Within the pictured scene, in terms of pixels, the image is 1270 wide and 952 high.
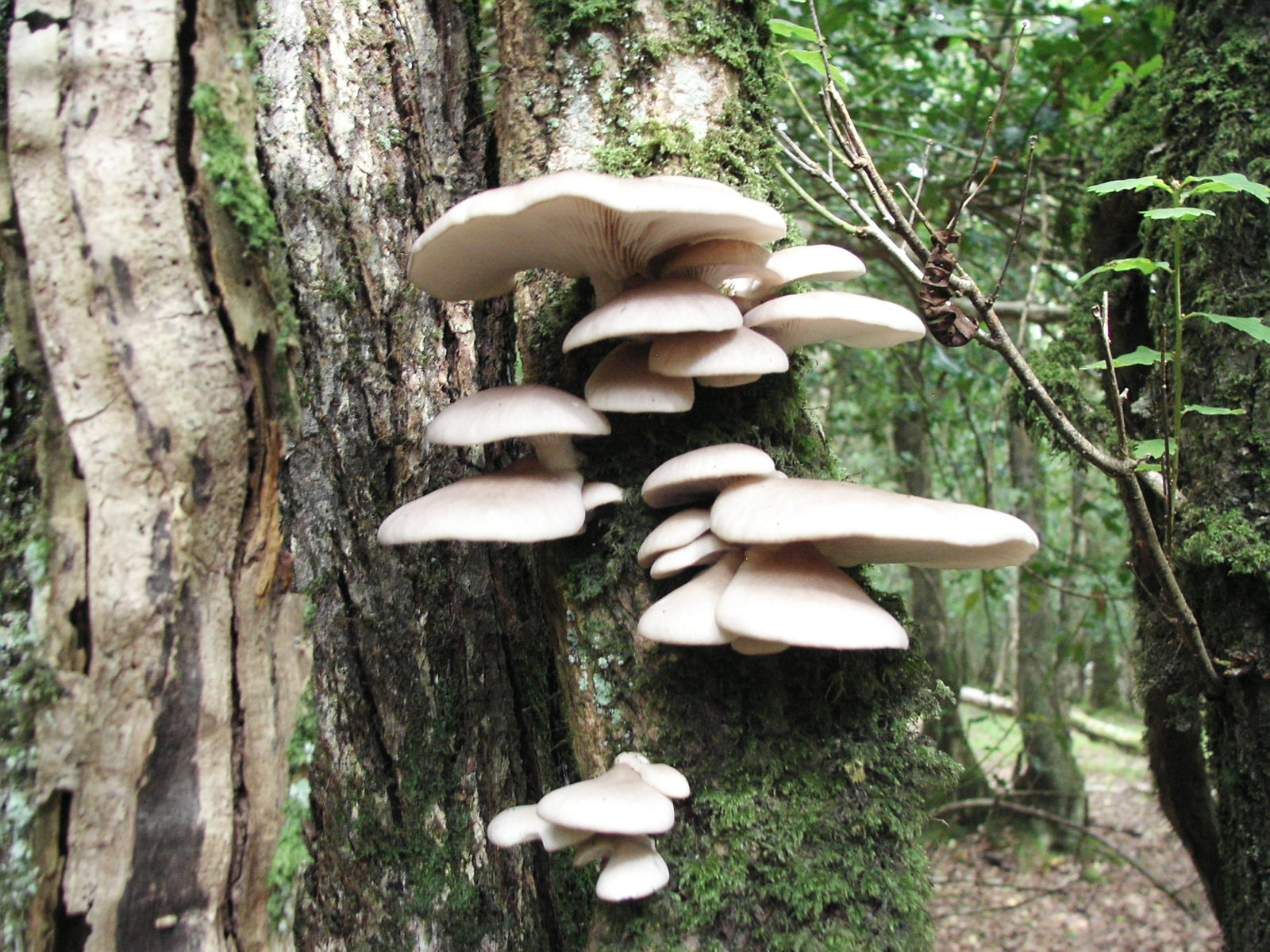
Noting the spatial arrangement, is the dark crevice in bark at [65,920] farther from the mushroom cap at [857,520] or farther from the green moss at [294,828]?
the mushroom cap at [857,520]

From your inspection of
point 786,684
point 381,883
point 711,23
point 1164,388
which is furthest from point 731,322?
point 381,883

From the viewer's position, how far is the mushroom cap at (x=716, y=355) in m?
1.82

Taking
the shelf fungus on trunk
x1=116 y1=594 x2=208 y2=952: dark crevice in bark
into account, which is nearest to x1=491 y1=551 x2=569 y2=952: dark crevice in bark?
the shelf fungus on trunk

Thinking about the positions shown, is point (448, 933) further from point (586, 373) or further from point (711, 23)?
point (711, 23)

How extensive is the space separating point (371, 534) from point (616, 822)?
97 centimetres

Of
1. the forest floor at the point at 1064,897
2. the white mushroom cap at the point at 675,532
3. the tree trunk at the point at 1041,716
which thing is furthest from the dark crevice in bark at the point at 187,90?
the tree trunk at the point at 1041,716

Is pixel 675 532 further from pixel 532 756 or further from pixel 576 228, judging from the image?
pixel 532 756

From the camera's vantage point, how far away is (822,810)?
5.75ft

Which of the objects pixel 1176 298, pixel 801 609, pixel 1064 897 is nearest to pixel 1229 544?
pixel 1176 298

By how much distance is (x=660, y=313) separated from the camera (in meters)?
1.76

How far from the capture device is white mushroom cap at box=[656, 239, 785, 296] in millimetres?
1989

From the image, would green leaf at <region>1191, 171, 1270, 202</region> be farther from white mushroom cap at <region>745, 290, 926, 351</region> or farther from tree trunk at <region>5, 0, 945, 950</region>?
tree trunk at <region>5, 0, 945, 950</region>

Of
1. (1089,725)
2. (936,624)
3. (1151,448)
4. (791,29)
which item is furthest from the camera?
(1089,725)

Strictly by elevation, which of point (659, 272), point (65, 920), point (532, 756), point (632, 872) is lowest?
point (532, 756)
